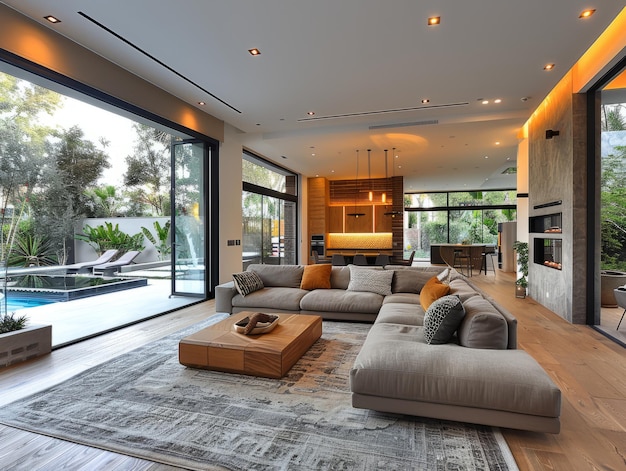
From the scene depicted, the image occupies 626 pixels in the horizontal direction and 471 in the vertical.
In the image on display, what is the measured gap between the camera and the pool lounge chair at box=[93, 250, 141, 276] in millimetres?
9555

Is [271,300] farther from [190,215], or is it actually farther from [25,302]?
[25,302]

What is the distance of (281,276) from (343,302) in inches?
50.5

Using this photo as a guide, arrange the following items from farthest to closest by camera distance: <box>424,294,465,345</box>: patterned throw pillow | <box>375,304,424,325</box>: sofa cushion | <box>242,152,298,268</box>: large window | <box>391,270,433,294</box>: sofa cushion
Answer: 1. <box>242,152,298,268</box>: large window
2. <box>391,270,433,294</box>: sofa cushion
3. <box>375,304,424,325</box>: sofa cushion
4. <box>424,294,465,345</box>: patterned throw pillow

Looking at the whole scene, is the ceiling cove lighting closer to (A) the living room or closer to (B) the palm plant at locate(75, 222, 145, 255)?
(A) the living room

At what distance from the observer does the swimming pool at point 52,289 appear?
6.87m

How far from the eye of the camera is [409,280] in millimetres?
4926

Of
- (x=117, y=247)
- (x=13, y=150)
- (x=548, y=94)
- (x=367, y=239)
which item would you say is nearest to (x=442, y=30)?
(x=548, y=94)

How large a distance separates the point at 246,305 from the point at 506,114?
18.6 feet

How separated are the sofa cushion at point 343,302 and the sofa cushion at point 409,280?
41cm

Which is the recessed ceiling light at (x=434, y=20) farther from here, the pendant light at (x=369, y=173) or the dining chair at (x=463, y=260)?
the dining chair at (x=463, y=260)

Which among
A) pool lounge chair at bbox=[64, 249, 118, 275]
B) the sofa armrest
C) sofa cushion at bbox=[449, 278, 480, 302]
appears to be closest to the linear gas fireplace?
sofa cushion at bbox=[449, 278, 480, 302]

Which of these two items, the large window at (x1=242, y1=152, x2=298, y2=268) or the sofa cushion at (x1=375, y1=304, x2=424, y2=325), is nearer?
the sofa cushion at (x1=375, y1=304, x2=424, y2=325)

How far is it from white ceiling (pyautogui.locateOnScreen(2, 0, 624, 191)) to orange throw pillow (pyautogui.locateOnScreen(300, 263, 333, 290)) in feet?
9.14

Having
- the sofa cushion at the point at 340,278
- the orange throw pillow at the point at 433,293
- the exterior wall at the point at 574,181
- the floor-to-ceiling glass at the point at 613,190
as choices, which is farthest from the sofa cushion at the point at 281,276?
the floor-to-ceiling glass at the point at 613,190
